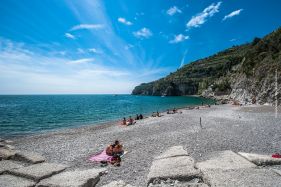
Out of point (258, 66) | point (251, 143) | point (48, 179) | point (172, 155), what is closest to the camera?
point (48, 179)

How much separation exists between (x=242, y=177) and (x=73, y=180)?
6.87m

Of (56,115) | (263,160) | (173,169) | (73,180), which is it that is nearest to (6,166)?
(73,180)

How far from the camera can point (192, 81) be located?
183 metres

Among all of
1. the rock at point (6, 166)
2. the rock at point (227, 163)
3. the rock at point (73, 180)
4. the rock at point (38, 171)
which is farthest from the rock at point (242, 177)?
the rock at point (6, 166)

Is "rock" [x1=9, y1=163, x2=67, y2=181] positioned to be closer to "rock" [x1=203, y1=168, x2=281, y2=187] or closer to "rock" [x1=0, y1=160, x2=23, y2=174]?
"rock" [x1=0, y1=160, x2=23, y2=174]

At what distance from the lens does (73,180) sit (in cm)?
949

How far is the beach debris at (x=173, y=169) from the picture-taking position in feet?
31.0

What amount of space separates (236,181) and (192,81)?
180 metres

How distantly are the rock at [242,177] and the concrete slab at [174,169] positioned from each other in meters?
0.79

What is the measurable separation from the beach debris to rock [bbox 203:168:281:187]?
0.79 meters

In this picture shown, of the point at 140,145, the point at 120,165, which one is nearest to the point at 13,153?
the point at 120,165

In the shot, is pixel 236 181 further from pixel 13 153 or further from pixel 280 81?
pixel 280 81

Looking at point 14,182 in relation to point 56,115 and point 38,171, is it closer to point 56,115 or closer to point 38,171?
point 38,171

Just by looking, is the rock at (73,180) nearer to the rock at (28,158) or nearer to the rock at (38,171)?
the rock at (38,171)
